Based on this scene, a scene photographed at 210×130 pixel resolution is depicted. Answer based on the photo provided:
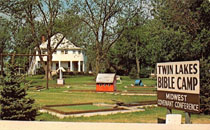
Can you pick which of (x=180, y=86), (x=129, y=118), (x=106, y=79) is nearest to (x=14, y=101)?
(x=129, y=118)

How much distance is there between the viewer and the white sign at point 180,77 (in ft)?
21.5

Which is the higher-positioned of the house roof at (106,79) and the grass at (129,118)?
the house roof at (106,79)

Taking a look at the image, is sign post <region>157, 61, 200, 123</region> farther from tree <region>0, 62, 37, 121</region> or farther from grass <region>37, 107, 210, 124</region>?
tree <region>0, 62, 37, 121</region>

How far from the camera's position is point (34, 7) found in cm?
3941

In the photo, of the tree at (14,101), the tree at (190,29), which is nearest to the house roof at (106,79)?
the tree at (190,29)

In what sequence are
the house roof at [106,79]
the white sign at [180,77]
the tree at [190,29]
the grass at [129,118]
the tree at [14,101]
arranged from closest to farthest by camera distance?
1. the white sign at [180,77]
2. the tree at [14,101]
3. the grass at [129,118]
4. the tree at [190,29]
5. the house roof at [106,79]

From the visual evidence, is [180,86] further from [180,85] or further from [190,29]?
[190,29]

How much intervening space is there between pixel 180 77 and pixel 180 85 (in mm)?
179

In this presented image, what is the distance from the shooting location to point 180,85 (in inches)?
274

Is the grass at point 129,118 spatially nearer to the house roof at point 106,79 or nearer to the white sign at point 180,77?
the white sign at point 180,77

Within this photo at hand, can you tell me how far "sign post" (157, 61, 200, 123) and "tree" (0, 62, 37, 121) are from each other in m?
3.37

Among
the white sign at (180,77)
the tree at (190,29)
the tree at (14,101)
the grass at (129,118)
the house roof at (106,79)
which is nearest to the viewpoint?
the white sign at (180,77)

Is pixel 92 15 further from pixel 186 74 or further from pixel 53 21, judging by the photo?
pixel 186 74

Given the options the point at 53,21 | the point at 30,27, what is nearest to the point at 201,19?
the point at 53,21
